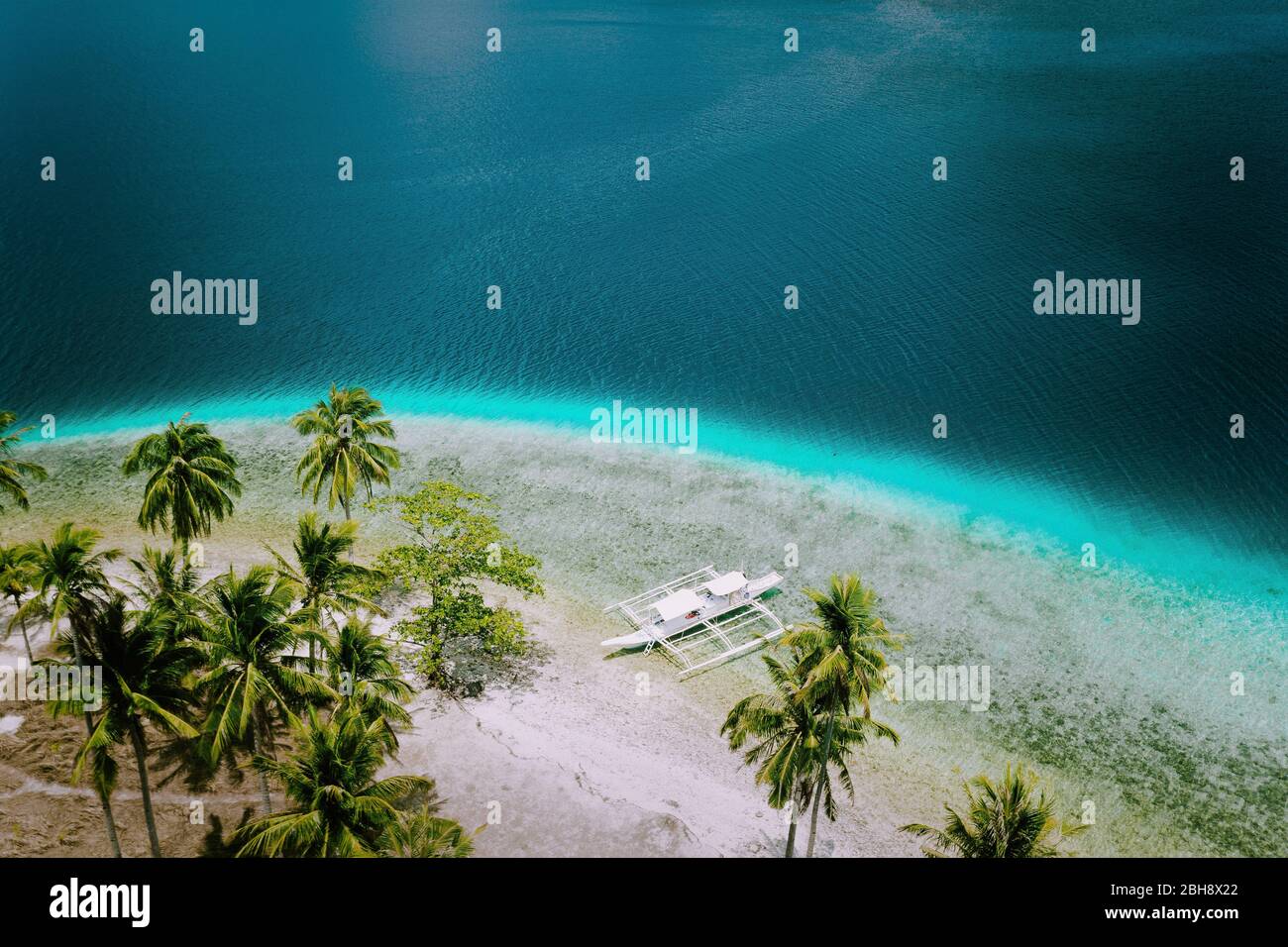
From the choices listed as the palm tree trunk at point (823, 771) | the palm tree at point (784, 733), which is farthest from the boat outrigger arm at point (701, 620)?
the palm tree at point (784, 733)

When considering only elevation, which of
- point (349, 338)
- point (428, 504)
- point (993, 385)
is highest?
point (349, 338)

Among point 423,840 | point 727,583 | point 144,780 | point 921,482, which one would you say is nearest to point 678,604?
point 727,583

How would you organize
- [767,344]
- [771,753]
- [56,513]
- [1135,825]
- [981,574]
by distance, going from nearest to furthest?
[771,753] < [1135,825] < [981,574] < [56,513] < [767,344]

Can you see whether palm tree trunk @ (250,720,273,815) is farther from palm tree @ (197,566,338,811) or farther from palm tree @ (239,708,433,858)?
palm tree @ (239,708,433,858)

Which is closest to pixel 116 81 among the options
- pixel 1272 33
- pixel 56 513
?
pixel 56 513

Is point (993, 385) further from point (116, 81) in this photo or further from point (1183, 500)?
point (116, 81)

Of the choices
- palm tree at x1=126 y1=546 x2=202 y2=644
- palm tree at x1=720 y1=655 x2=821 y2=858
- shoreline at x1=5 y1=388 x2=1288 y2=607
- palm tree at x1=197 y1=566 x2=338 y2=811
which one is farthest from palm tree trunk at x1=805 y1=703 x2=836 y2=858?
shoreline at x1=5 y1=388 x2=1288 y2=607

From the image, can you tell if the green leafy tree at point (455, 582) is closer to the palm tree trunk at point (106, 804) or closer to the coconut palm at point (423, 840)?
the coconut palm at point (423, 840)

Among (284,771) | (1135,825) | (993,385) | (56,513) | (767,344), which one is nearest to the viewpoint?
(284,771)
